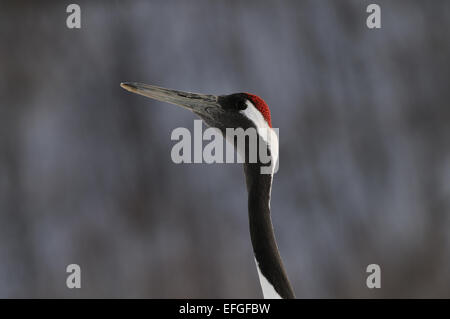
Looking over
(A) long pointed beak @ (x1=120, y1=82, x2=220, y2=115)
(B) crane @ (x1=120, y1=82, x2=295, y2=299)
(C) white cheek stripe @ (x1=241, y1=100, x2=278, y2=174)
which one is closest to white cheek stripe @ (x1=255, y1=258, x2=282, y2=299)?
(B) crane @ (x1=120, y1=82, x2=295, y2=299)

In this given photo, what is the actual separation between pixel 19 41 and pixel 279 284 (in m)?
1.60

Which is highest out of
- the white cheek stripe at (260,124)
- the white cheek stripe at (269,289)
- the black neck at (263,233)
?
the white cheek stripe at (260,124)

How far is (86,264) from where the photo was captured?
200 centimetres

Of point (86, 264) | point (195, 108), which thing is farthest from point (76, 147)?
point (195, 108)

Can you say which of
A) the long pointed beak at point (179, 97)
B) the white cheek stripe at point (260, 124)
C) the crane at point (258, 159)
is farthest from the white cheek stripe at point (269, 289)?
the long pointed beak at point (179, 97)

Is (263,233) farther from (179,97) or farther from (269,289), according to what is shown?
(179,97)

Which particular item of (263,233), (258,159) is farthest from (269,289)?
(258,159)

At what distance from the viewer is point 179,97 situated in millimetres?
970

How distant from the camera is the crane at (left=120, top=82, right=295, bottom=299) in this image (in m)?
0.91

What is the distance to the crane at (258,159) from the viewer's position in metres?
0.91

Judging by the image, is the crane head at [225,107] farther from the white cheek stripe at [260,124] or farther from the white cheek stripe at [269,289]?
the white cheek stripe at [269,289]

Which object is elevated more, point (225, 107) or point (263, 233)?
point (225, 107)

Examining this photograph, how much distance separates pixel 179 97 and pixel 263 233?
11.2 inches

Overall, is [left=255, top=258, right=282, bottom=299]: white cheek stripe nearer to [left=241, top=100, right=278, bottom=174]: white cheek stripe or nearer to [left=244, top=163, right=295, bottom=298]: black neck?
[left=244, top=163, right=295, bottom=298]: black neck
